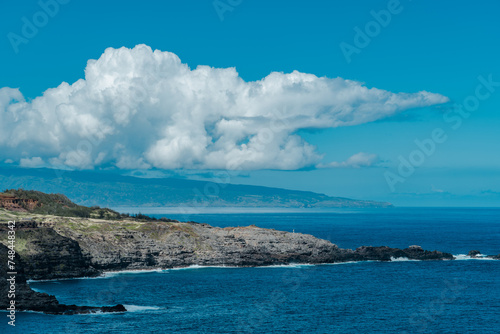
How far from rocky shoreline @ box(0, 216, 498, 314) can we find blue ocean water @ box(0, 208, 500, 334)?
549cm

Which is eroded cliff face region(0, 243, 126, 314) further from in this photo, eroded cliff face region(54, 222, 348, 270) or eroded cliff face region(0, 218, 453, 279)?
eroded cliff face region(54, 222, 348, 270)

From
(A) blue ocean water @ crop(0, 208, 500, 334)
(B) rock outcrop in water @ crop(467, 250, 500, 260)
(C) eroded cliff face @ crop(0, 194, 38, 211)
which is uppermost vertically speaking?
(C) eroded cliff face @ crop(0, 194, 38, 211)

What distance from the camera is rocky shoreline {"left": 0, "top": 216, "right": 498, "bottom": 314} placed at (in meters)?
107

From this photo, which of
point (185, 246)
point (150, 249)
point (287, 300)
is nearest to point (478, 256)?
point (185, 246)

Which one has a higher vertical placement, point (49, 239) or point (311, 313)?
point (49, 239)

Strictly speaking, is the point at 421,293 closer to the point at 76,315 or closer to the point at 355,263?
the point at 355,263

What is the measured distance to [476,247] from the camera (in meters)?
175

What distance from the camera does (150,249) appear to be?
126 metres

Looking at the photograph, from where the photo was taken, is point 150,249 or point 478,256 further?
point 478,256

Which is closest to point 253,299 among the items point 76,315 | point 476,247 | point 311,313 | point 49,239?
point 311,313

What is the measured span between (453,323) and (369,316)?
460 inches

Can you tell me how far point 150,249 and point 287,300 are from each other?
47871mm

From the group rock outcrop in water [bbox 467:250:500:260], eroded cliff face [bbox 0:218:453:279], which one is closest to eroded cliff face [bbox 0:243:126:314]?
eroded cliff face [bbox 0:218:453:279]

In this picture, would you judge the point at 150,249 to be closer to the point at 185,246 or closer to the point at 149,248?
the point at 149,248
